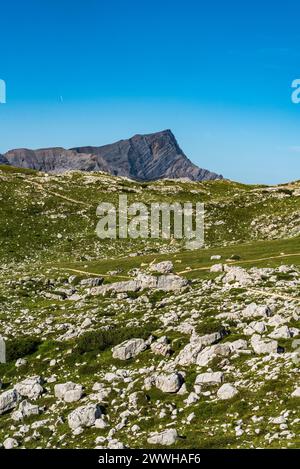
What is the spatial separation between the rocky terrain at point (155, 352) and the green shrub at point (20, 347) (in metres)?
0.09

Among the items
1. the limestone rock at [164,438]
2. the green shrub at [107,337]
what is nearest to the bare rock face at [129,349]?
the green shrub at [107,337]

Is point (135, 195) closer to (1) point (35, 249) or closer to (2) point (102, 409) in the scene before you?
(1) point (35, 249)

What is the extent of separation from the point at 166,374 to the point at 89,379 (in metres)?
4.93

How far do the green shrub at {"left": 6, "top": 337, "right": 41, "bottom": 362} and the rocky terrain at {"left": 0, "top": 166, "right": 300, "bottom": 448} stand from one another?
9 cm

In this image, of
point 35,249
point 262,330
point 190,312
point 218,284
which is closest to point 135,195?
point 35,249

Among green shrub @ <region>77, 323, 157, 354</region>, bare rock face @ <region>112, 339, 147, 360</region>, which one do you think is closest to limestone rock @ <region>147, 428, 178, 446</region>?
bare rock face @ <region>112, 339, 147, 360</region>

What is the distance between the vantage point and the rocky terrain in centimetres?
2103

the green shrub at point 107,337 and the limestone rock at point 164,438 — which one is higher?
the green shrub at point 107,337

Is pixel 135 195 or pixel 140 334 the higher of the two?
pixel 135 195

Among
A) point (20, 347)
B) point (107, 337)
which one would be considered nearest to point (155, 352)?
point (107, 337)

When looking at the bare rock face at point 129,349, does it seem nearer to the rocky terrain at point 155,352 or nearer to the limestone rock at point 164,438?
the rocky terrain at point 155,352

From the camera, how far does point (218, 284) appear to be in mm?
43062

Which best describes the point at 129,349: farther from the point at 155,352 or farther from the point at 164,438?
the point at 164,438

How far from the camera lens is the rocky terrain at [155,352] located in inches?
828
